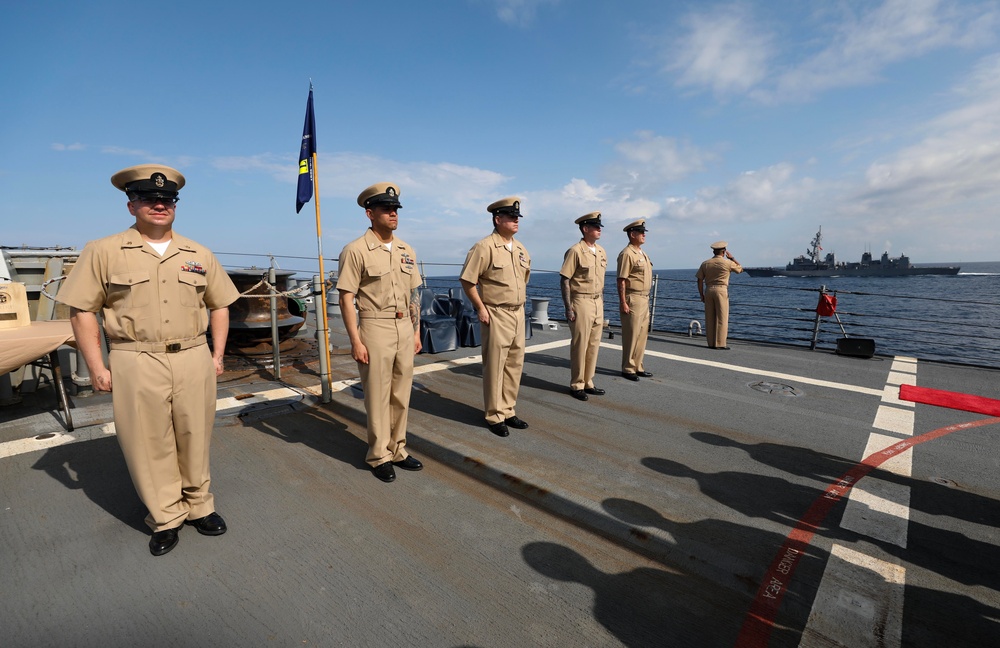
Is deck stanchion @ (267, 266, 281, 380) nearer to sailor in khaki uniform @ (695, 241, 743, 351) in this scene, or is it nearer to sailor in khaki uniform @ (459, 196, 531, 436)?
sailor in khaki uniform @ (459, 196, 531, 436)

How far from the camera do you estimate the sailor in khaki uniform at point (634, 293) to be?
618cm

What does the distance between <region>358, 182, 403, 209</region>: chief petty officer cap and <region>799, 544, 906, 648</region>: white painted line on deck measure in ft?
10.9

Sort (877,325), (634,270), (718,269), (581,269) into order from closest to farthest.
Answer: (581,269)
(634,270)
(718,269)
(877,325)

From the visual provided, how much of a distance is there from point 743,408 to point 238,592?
15.8 feet

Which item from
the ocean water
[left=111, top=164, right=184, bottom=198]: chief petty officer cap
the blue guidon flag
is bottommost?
the ocean water

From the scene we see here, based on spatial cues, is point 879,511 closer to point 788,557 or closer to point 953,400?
point 953,400

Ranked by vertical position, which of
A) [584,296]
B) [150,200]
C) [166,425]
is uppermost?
[150,200]

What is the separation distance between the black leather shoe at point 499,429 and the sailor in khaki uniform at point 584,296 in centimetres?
144

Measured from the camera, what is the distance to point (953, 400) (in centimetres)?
291

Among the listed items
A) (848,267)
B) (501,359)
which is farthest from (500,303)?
(848,267)

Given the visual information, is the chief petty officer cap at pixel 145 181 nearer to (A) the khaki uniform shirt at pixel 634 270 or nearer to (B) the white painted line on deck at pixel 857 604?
(B) the white painted line on deck at pixel 857 604

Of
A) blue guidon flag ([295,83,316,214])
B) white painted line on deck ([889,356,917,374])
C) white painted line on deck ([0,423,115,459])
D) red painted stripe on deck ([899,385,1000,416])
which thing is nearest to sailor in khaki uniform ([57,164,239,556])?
white painted line on deck ([0,423,115,459])

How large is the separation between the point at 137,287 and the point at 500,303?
2.69 metres

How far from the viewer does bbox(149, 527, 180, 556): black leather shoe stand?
2.48 meters
